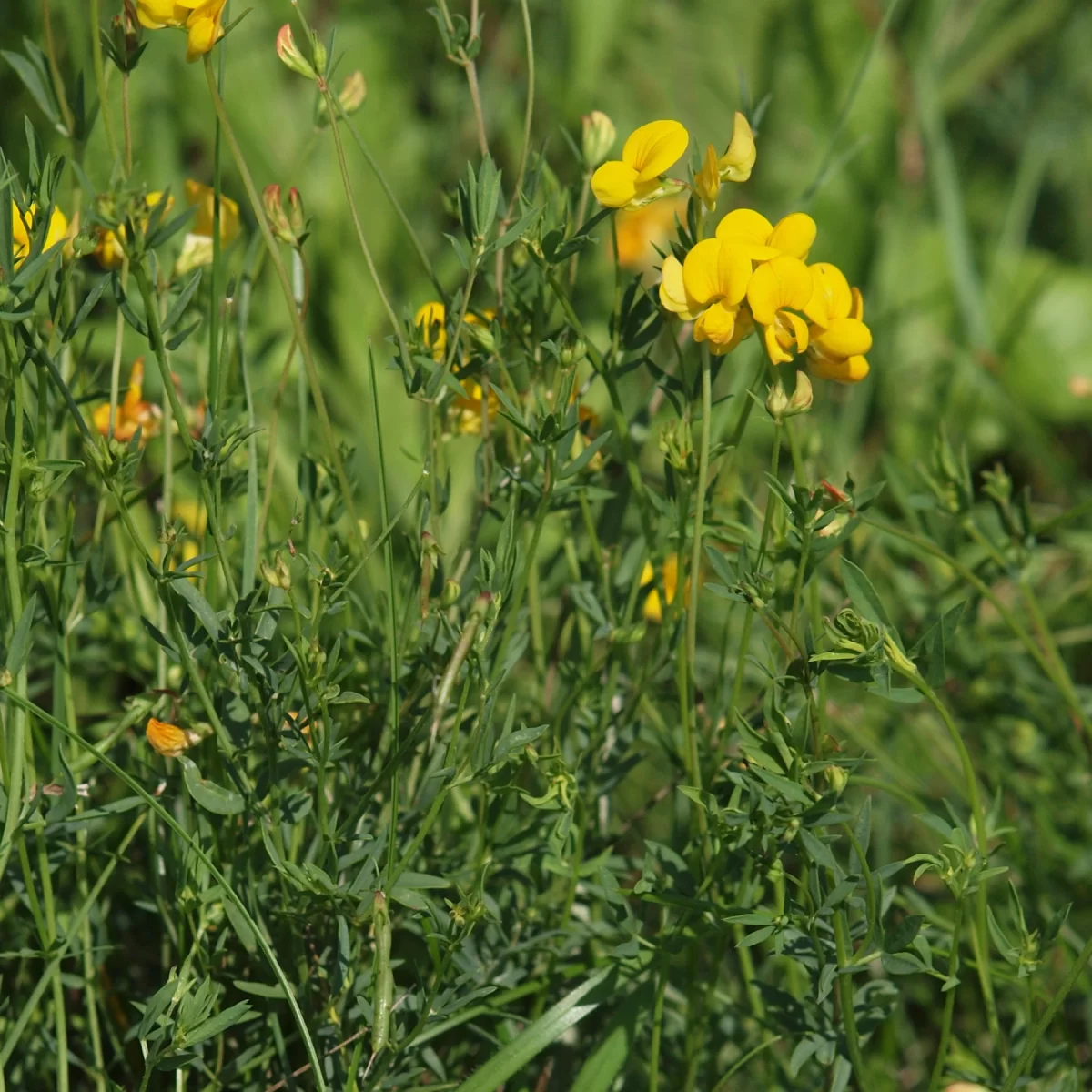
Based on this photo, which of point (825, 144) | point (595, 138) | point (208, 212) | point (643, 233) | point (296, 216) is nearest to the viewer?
point (296, 216)

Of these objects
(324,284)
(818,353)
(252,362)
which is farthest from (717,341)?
(324,284)

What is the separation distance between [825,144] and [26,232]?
1.93m

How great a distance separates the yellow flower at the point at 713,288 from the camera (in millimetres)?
815

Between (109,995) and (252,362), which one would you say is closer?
(109,995)

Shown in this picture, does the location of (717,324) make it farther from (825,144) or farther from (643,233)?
(643,233)

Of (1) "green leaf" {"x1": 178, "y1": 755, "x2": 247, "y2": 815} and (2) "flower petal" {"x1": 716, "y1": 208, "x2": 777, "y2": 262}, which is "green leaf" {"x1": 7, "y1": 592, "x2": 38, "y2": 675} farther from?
(2) "flower petal" {"x1": 716, "y1": 208, "x2": 777, "y2": 262}

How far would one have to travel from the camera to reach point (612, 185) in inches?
33.8

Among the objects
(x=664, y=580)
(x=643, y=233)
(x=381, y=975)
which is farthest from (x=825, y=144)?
(x=381, y=975)

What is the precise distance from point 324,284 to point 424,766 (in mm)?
1675

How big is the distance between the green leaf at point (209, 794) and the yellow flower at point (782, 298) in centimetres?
46

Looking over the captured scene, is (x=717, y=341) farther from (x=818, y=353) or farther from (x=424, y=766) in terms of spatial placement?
(x=424, y=766)

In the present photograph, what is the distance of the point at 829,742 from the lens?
0.90m

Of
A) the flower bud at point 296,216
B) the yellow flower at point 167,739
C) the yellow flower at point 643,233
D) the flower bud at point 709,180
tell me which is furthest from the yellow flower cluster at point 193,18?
the yellow flower at point 643,233

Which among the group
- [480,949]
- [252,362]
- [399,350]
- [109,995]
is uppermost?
[399,350]
